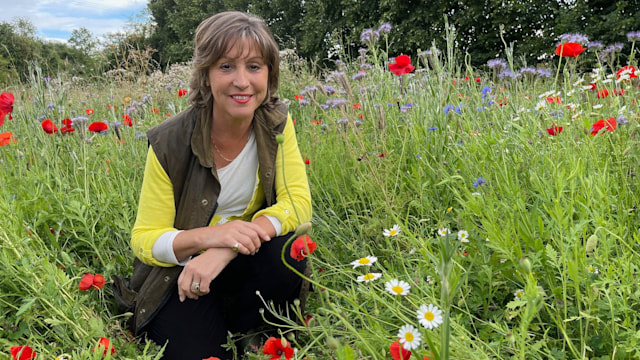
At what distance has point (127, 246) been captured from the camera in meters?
2.34

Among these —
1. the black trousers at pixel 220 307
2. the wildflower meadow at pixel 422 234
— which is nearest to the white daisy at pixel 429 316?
the wildflower meadow at pixel 422 234

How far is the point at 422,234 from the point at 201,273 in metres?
0.82

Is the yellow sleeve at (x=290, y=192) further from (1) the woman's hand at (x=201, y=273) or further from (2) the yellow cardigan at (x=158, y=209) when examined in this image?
(1) the woman's hand at (x=201, y=273)

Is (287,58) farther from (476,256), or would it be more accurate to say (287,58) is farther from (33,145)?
(476,256)

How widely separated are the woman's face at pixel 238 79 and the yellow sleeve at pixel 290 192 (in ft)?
0.76

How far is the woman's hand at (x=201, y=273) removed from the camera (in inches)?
60.7

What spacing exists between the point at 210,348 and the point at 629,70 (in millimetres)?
2210

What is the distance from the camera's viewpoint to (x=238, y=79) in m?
1.71

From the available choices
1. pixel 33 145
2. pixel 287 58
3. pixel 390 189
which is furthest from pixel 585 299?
pixel 287 58

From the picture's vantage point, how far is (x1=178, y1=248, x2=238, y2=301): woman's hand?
5.06 ft

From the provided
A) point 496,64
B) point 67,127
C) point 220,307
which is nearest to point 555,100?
point 496,64

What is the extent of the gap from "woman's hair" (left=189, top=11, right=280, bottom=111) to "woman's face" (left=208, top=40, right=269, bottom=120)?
0.7 inches

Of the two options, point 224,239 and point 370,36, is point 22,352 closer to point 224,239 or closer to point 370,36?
point 224,239

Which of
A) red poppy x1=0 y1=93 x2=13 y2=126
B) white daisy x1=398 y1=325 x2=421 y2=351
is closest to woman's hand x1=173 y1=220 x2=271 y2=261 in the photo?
white daisy x1=398 y1=325 x2=421 y2=351
